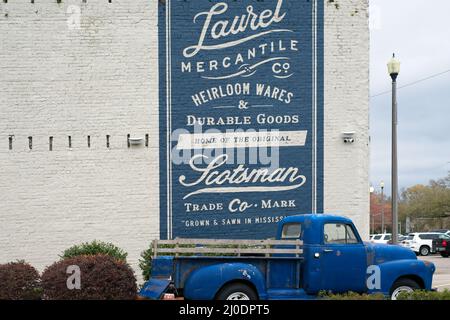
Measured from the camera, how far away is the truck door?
41.9ft

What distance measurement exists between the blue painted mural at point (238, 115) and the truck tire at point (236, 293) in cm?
642

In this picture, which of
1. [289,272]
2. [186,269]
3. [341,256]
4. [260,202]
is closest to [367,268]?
[341,256]

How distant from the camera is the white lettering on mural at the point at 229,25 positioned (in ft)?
60.9

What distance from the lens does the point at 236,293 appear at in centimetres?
1179

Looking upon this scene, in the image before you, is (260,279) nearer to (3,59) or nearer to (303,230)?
(303,230)

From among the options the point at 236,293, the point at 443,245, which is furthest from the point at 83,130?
the point at 443,245

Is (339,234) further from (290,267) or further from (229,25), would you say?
(229,25)

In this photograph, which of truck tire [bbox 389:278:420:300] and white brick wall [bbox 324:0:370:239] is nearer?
truck tire [bbox 389:278:420:300]

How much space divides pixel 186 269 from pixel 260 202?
6780 mm

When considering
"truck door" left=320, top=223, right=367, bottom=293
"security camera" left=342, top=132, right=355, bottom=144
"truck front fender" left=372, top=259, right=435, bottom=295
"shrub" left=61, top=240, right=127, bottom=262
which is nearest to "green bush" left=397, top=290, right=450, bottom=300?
"truck door" left=320, top=223, right=367, bottom=293

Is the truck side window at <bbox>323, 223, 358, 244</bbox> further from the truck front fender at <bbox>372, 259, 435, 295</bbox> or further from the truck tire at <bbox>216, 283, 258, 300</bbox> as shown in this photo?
the truck tire at <bbox>216, 283, 258, 300</bbox>

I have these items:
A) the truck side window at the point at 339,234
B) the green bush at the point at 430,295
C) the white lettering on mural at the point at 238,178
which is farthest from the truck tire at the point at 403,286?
the white lettering on mural at the point at 238,178

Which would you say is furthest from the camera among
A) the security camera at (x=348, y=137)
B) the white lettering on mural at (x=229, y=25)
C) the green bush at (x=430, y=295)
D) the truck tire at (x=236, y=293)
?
the security camera at (x=348, y=137)

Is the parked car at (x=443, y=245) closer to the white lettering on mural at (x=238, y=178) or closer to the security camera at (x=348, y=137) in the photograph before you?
the security camera at (x=348, y=137)
